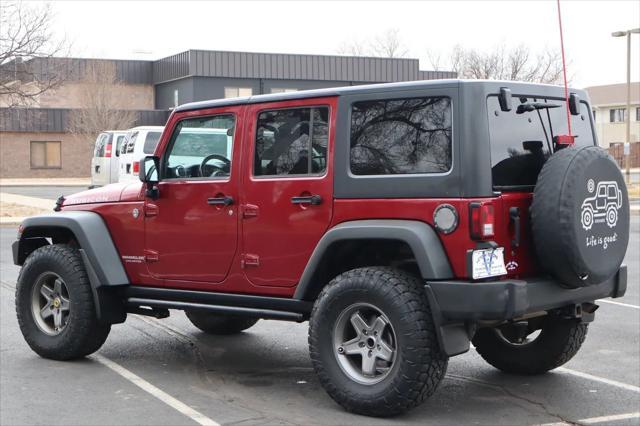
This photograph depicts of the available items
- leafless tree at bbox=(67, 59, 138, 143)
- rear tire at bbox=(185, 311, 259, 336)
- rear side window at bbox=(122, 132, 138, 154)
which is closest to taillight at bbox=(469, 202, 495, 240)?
rear tire at bbox=(185, 311, 259, 336)

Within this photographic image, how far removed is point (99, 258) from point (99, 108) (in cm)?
4597

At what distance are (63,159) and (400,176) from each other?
51.9m

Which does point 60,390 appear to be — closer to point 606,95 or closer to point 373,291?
point 373,291

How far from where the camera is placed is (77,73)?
171 ft

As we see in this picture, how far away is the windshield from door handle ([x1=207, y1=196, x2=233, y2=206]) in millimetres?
1922

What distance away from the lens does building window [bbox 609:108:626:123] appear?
283 ft

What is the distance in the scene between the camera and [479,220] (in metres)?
5.39

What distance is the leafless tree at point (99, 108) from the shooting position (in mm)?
51219

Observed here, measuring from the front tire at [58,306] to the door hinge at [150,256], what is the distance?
21.4 inches

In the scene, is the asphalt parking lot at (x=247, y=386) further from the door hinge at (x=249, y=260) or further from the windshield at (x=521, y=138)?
the windshield at (x=521, y=138)

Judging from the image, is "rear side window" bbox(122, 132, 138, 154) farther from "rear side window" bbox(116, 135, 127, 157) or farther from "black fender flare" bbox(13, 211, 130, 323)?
"black fender flare" bbox(13, 211, 130, 323)

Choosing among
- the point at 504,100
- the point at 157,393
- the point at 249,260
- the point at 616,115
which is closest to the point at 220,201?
the point at 249,260

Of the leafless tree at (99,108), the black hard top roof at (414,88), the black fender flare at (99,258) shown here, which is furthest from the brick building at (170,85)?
the black hard top roof at (414,88)

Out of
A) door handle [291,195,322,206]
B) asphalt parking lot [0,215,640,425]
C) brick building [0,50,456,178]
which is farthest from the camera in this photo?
brick building [0,50,456,178]
